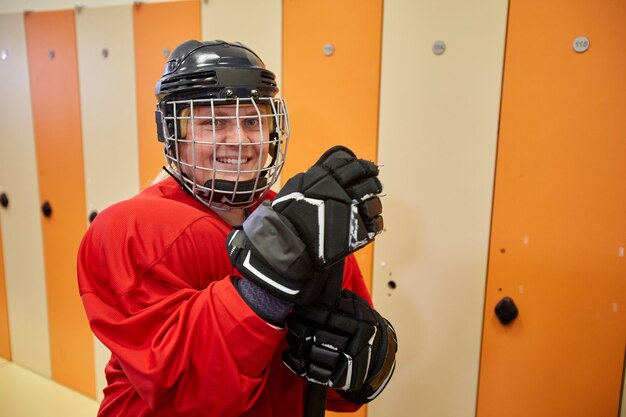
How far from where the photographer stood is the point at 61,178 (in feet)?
8.21

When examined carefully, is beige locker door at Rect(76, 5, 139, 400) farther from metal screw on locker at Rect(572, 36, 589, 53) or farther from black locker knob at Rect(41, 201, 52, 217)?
metal screw on locker at Rect(572, 36, 589, 53)

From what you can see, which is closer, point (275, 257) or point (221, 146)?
point (275, 257)

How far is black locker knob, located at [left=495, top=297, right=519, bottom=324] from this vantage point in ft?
5.10

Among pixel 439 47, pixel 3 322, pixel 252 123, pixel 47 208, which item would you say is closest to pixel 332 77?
pixel 439 47

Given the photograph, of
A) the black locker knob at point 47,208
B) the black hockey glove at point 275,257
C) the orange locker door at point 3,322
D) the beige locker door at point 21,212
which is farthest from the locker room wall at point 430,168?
the orange locker door at point 3,322

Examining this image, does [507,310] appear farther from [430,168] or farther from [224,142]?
[224,142]

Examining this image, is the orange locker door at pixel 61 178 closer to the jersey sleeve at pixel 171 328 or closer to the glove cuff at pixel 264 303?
the jersey sleeve at pixel 171 328

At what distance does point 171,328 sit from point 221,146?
411mm

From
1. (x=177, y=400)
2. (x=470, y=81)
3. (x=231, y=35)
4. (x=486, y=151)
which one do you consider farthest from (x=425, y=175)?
(x=177, y=400)

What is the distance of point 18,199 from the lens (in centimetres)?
269

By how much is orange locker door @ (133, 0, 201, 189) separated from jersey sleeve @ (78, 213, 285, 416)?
1321 mm

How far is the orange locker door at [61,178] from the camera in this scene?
93.5 inches

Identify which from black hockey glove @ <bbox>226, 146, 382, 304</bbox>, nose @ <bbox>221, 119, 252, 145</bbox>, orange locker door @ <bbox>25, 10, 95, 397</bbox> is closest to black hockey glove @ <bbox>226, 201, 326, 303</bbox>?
black hockey glove @ <bbox>226, 146, 382, 304</bbox>

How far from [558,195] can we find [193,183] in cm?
113
